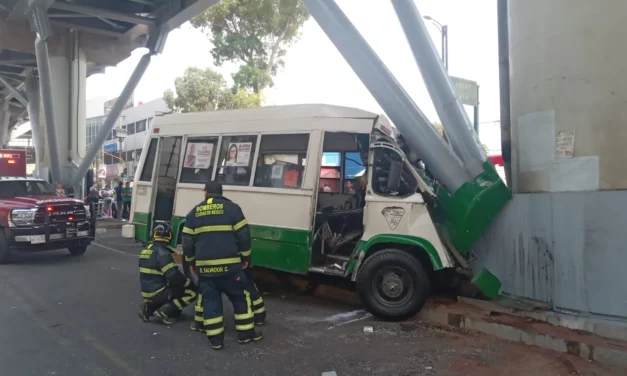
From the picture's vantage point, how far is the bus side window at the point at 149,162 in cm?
870

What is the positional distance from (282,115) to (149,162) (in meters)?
2.85

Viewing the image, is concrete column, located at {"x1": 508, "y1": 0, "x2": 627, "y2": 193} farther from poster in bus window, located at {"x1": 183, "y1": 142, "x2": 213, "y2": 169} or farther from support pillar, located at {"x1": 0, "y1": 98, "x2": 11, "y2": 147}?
support pillar, located at {"x1": 0, "y1": 98, "x2": 11, "y2": 147}

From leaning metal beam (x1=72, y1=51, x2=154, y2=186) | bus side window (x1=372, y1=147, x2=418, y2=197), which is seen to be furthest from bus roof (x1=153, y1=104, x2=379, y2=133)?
leaning metal beam (x1=72, y1=51, x2=154, y2=186)

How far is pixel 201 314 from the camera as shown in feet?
19.4

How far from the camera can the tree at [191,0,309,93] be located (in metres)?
23.0

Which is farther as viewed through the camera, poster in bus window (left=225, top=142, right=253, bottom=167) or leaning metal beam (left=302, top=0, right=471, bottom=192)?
poster in bus window (left=225, top=142, right=253, bottom=167)

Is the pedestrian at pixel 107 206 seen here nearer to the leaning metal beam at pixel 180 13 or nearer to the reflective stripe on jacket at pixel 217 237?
the leaning metal beam at pixel 180 13

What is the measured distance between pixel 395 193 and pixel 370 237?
24.7 inches

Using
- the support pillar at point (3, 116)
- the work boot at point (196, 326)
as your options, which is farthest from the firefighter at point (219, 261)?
the support pillar at point (3, 116)

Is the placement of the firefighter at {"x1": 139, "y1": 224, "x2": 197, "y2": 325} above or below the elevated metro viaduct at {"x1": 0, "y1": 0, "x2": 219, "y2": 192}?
below

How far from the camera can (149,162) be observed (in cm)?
875

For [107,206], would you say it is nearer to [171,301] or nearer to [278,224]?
[278,224]

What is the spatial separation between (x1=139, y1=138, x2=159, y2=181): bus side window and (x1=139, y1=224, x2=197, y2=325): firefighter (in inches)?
106

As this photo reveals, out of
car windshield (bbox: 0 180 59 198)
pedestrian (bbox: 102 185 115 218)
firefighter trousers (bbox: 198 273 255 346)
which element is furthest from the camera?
pedestrian (bbox: 102 185 115 218)
